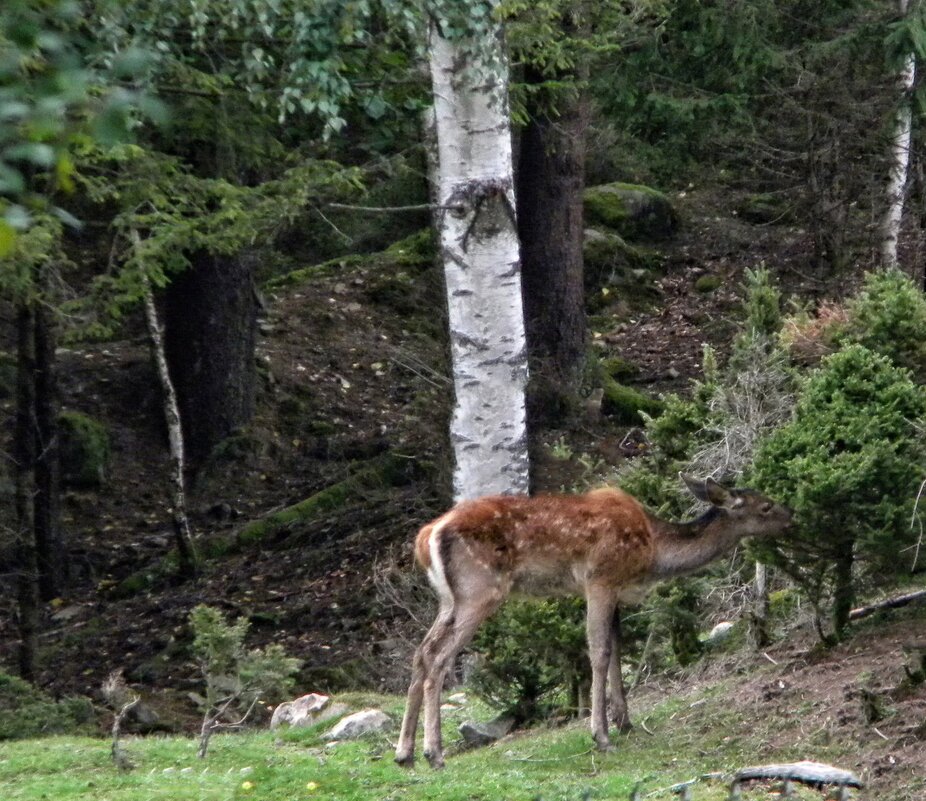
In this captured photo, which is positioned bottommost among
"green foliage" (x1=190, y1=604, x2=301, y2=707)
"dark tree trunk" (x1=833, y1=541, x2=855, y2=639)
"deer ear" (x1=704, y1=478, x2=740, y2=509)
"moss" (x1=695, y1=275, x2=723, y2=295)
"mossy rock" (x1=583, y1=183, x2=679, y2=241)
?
"green foliage" (x1=190, y1=604, x2=301, y2=707)

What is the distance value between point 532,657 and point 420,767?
70.2 inches

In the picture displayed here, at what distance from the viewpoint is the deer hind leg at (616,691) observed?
30.7 ft

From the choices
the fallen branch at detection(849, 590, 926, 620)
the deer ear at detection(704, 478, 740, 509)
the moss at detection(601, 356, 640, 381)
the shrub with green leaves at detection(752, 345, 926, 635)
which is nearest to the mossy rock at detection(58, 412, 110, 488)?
the moss at detection(601, 356, 640, 381)

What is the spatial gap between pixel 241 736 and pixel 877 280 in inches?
Result: 221

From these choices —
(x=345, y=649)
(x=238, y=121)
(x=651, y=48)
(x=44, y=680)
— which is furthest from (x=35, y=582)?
(x=651, y=48)

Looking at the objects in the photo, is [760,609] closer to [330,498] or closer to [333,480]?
[330,498]

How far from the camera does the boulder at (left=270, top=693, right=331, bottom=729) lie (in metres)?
11.6

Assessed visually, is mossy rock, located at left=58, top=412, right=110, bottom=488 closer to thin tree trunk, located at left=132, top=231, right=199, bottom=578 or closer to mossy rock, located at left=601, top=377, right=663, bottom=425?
thin tree trunk, located at left=132, top=231, right=199, bottom=578

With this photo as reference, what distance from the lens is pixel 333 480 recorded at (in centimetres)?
1925

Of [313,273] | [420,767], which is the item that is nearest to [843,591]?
[420,767]

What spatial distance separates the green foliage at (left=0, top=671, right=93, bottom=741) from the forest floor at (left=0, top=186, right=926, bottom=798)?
112 centimetres

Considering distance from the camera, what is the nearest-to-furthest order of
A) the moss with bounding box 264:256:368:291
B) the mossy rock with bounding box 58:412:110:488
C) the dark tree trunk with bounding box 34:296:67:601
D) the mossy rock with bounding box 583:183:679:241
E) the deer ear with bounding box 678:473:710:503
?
the deer ear with bounding box 678:473:710:503 < the dark tree trunk with bounding box 34:296:67:601 < the mossy rock with bounding box 58:412:110:488 < the moss with bounding box 264:256:368:291 < the mossy rock with bounding box 583:183:679:241

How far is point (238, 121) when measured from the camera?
43.0 feet

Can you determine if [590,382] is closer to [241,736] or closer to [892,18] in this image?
[892,18]
